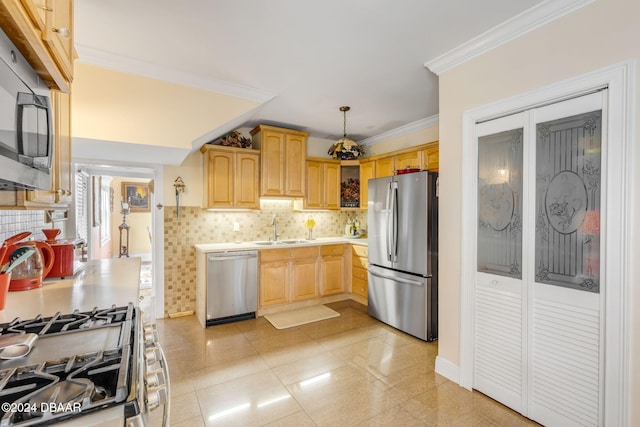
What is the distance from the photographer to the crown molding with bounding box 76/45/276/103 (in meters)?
2.29

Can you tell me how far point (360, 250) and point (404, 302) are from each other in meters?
1.15

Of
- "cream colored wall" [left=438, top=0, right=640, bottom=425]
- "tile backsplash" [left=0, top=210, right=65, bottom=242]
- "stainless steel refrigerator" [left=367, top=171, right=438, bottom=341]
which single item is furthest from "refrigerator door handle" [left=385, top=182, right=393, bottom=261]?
"tile backsplash" [left=0, top=210, right=65, bottom=242]

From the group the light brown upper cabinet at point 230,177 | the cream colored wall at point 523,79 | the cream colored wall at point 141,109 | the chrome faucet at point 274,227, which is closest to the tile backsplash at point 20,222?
the cream colored wall at point 141,109

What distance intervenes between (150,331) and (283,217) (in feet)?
11.6

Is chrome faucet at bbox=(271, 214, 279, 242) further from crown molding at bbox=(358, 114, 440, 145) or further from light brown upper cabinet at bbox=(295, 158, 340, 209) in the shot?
crown molding at bbox=(358, 114, 440, 145)

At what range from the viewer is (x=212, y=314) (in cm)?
356

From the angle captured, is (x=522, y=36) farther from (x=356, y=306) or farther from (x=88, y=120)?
(x=356, y=306)

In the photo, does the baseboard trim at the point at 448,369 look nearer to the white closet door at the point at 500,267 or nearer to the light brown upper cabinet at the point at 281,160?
the white closet door at the point at 500,267

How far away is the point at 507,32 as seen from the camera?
2008 mm

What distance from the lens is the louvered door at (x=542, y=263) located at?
5.53 ft

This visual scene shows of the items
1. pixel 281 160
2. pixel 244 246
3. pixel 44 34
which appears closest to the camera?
pixel 44 34

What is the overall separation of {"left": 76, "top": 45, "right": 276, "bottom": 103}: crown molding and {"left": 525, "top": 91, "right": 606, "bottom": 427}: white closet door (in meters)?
2.45

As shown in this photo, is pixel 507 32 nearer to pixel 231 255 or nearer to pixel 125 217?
pixel 231 255

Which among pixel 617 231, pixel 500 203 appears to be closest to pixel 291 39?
pixel 500 203
